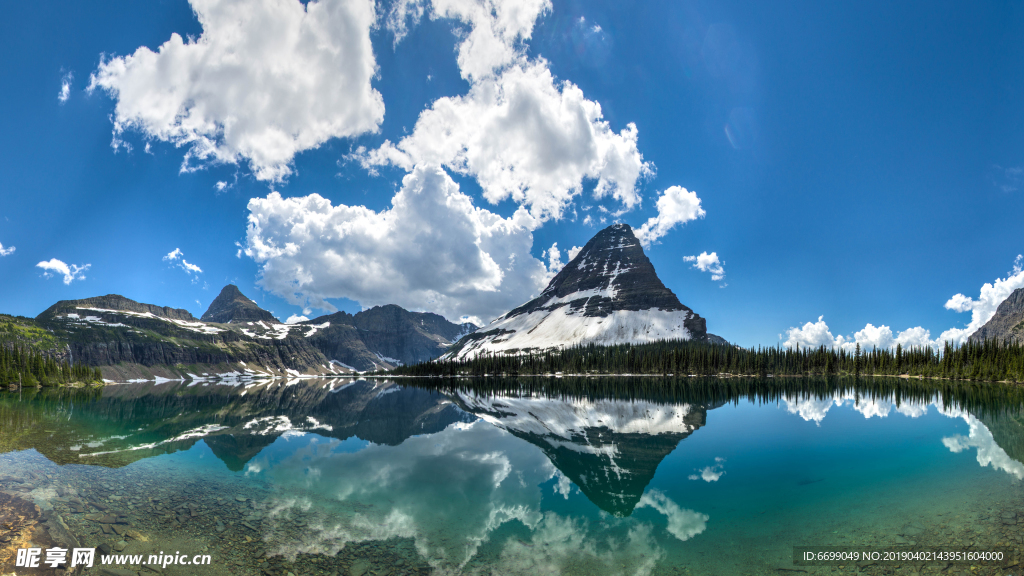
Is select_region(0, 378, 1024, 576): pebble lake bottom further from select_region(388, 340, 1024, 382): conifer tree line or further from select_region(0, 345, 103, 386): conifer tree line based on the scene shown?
select_region(0, 345, 103, 386): conifer tree line

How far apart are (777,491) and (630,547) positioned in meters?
10.3

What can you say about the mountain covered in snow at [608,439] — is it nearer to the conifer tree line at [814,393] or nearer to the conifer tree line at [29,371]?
the conifer tree line at [814,393]

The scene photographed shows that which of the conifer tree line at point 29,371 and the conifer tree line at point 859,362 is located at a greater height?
the conifer tree line at point 859,362

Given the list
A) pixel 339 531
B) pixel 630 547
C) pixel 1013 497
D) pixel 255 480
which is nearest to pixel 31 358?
pixel 255 480

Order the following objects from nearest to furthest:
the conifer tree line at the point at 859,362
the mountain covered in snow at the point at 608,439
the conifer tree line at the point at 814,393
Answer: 1. the mountain covered in snow at the point at 608,439
2. the conifer tree line at the point at 814,393
3. the conifer tree line at the point at 859,362

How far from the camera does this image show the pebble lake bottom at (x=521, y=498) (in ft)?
43.0

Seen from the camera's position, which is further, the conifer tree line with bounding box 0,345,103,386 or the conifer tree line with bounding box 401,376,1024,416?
the conifer tree line with bounding box 0,345,103,386

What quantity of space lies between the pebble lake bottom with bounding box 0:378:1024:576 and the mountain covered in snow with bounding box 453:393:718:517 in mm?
243

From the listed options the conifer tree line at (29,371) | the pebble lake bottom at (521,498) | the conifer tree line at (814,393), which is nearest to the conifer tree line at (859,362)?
the conifer tree line at (814,393)

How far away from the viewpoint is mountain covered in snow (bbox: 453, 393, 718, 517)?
20.5m

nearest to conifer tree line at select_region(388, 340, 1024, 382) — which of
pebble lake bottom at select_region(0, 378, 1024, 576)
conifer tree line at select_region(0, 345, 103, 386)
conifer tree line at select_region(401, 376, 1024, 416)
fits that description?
conifer tree line at select_region(401, 376, 1024, 416)

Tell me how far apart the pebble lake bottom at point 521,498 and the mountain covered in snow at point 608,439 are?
243mm

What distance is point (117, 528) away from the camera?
15.3 metres

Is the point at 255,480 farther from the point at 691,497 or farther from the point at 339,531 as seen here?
the point at 691,497
